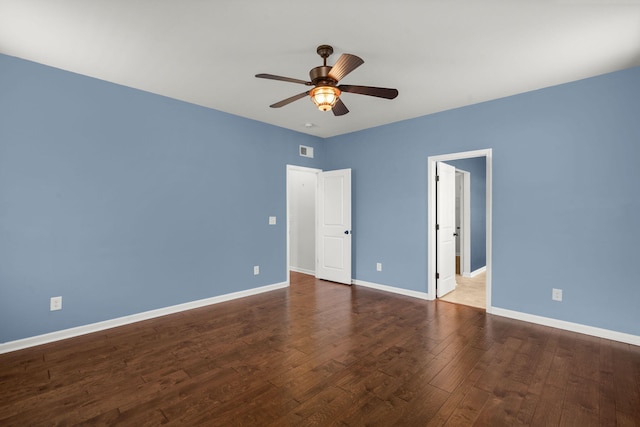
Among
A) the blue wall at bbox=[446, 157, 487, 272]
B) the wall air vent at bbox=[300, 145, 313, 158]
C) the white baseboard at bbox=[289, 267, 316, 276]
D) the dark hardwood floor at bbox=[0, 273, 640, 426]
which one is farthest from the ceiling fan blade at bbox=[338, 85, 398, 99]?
the white baseboard at bbox=[289, 267, 316, 276]

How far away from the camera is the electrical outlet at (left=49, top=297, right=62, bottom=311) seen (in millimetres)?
3049

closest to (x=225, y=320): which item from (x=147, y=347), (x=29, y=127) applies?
(x=147, y=347)

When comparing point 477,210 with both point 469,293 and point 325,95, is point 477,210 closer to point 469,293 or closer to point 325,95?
point 469,293

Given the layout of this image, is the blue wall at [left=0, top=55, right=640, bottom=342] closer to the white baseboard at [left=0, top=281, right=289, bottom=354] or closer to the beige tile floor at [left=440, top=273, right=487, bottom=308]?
the white baseboard at [left=0, top=281, right=289, bottom=354]

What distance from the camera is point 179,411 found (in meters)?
2.01

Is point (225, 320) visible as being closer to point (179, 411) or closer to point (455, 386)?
point (179, 411)

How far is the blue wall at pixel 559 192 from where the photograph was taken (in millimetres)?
3098

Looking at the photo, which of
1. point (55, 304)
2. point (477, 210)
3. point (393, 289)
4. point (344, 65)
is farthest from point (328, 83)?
point (477, 210)

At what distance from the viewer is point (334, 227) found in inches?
221

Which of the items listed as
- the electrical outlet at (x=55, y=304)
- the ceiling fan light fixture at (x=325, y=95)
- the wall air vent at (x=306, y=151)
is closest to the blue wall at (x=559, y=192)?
the wall air vent at (x=306, y=151)

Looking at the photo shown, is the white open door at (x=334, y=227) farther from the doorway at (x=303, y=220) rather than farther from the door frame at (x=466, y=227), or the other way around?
the door frame at (x=466, y=227)

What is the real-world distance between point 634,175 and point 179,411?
4.56 metres

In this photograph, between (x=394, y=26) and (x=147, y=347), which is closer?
(x=394, y=26)

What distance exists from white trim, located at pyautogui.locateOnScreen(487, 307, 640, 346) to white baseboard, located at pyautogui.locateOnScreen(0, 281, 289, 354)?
3.51m
